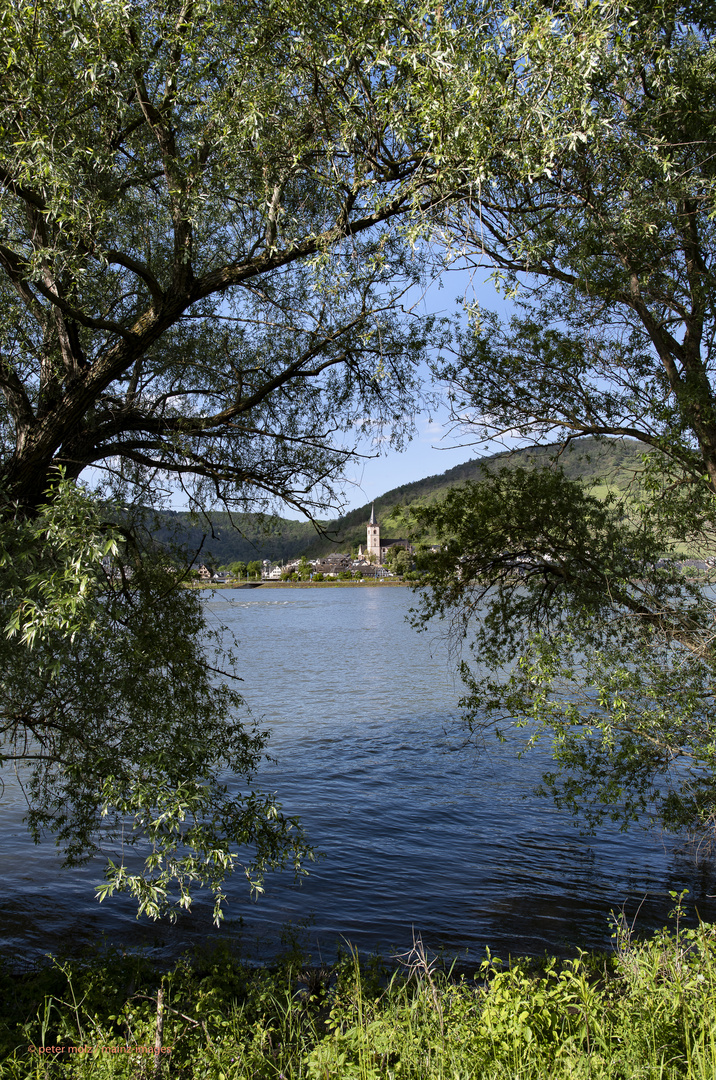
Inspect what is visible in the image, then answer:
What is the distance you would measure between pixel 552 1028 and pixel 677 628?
5.10 metres

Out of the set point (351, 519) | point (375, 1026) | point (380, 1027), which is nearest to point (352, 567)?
point (351, 519)

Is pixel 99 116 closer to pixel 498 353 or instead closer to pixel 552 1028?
pixel 498 353

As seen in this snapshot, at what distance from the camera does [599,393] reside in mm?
9062

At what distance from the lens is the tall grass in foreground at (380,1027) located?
3676 mm

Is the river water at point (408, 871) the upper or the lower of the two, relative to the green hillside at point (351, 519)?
lower

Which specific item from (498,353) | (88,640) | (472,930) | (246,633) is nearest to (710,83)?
(498,353)

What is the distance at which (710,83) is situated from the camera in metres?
6.95

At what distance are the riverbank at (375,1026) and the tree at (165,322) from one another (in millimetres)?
879

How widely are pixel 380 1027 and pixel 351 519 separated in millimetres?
5076

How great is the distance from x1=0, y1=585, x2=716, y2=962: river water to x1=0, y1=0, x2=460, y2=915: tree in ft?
5.55

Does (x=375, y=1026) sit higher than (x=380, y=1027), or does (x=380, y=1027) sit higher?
(x=375, y=1026)

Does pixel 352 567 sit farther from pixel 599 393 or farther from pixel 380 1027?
pixel 380 1027

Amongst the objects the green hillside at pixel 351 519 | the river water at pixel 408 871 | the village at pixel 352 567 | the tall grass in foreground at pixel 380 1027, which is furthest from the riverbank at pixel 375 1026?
the village at pixel 352 567

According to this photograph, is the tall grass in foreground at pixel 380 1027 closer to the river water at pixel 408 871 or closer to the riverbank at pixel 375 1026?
the riverbank at pixel 375 1026
